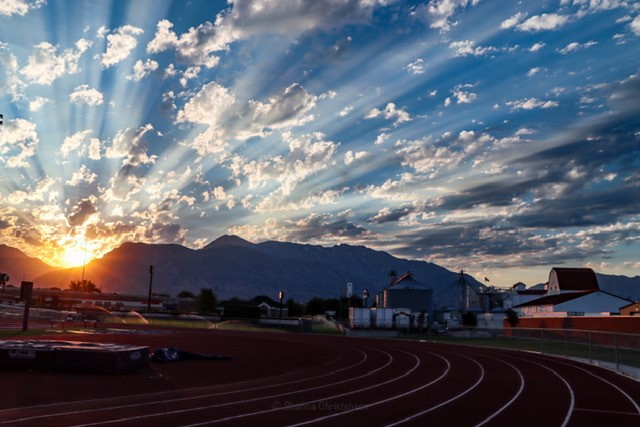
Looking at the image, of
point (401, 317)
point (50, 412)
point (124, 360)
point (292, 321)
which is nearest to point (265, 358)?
point (124, 360)

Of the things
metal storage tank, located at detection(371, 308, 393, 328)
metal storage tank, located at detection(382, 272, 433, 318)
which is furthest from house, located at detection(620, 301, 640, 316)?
metal storage tank, located at detection(382, 272, 433, 318)

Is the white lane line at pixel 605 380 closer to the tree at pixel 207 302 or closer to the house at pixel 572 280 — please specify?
the house at pixel 572 280

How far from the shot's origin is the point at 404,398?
60.2 ft

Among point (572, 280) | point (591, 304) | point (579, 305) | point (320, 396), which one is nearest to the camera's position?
point (320, 396)

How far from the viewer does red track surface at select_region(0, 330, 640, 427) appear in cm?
1454

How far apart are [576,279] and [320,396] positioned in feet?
359

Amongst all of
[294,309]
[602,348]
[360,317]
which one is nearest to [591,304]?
[360,317]

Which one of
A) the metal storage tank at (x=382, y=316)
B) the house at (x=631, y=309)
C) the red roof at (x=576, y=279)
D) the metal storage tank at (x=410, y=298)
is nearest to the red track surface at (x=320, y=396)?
the metal storage tank at (x=382, y=316)

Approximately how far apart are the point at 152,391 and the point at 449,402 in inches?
365

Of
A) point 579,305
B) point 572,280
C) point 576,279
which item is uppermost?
point 576,279

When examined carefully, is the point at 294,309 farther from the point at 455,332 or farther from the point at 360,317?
the point at 455,332

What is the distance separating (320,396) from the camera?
18516 mm

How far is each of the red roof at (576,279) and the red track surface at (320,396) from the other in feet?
300

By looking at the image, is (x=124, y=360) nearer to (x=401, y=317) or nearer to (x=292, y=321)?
(x=292, y=321)
